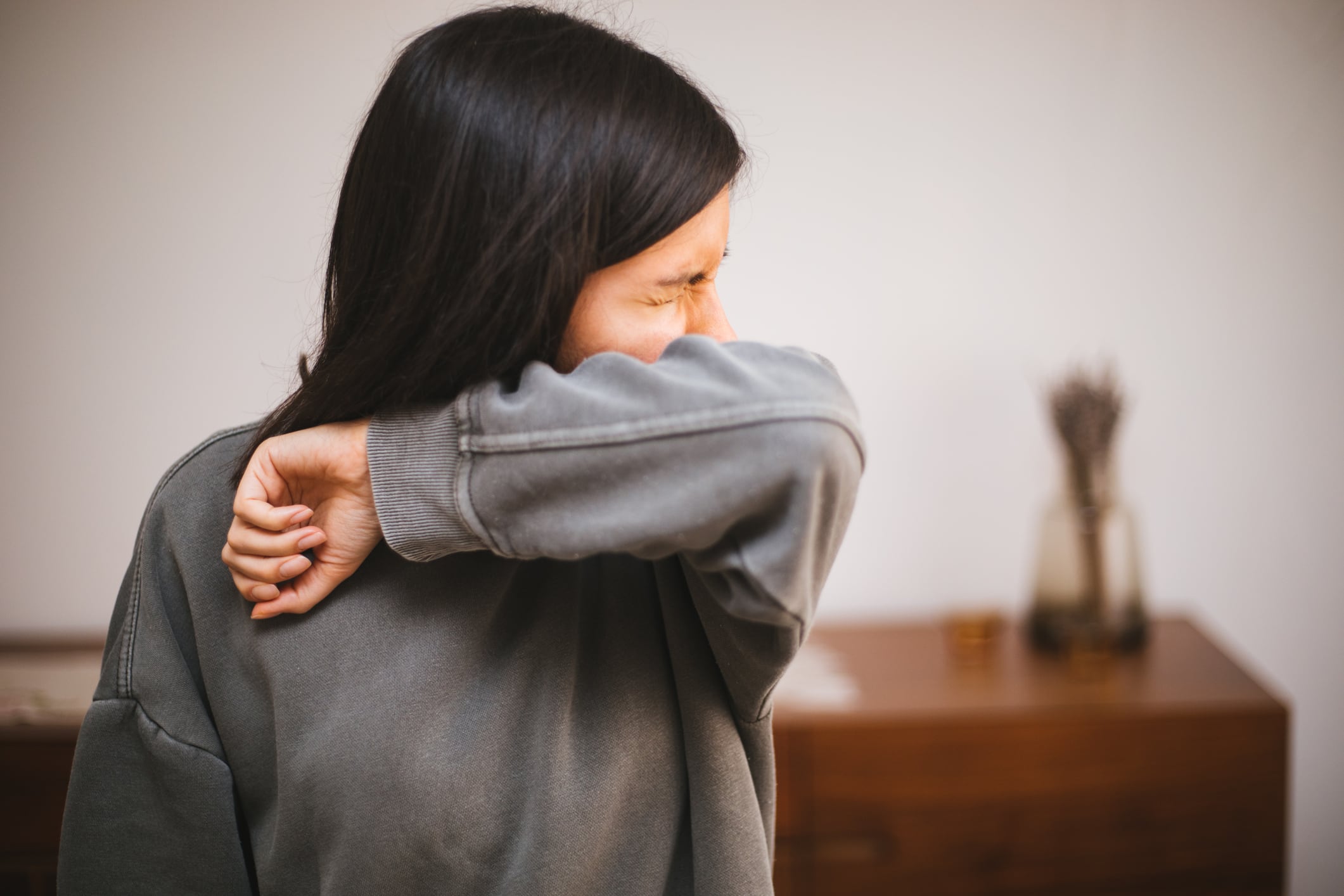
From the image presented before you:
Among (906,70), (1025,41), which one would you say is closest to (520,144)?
(906,70)

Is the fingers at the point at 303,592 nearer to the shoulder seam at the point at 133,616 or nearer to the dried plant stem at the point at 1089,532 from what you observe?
the shoulder seam at the point at 133,616

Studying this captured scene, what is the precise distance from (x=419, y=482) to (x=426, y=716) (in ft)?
0.63

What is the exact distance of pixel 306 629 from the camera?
70 centimetres

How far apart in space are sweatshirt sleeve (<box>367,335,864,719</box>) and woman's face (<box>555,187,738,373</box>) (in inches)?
2.9

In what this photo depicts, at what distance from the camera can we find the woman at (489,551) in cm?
56

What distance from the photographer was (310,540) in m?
0.67

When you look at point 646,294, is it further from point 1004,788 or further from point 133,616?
point 1004,788

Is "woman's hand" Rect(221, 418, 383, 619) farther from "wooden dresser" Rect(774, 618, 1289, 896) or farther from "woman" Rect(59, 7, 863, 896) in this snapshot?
"wooden dresser" Rect(774, 618, 1289, 896)

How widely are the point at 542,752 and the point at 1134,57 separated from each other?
176cm

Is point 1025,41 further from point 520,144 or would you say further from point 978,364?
point 520,144

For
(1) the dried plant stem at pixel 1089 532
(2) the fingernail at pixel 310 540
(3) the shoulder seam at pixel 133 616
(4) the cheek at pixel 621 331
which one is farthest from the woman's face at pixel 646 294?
(1) the dried plant stem at pixel 1089 532

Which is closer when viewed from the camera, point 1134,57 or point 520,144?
point 520,144

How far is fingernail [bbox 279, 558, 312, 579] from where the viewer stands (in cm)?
66

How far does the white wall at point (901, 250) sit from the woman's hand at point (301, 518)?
1.16m
